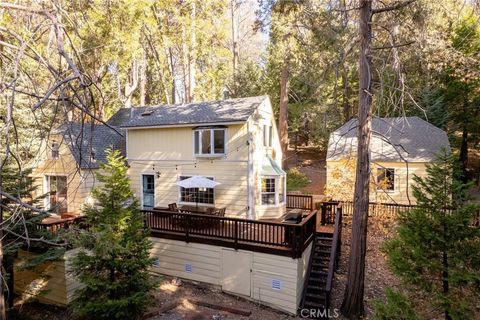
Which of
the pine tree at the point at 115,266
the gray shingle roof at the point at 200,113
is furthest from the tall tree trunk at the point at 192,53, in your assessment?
the pine tree at the point at 115,266

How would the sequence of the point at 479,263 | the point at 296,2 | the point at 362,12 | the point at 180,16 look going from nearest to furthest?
1. the point at 479,263
2. the point at 362,12
3. the point at 296,2
4. the point at 180,16

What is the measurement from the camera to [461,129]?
2434 centimetres

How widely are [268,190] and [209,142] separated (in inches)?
129

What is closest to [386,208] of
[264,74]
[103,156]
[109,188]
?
[109,188]

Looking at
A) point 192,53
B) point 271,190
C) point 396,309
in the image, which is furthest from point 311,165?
point 396,309

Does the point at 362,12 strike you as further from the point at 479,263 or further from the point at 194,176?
the point at 194,176

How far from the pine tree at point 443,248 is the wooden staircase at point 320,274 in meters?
3.71

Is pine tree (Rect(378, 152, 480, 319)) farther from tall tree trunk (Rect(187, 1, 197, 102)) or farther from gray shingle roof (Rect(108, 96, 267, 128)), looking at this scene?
tall tree trunk (Rect(187, 1, 197, 102))

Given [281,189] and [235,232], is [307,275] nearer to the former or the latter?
[235,232]

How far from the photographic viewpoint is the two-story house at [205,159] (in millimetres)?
12789

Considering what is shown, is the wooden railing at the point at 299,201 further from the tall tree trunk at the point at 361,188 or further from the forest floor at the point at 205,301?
the tall tree trunk at the point at 361,188

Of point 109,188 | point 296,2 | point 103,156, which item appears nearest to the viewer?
point 109,188

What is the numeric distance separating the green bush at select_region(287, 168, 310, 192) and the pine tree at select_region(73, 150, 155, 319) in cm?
1504

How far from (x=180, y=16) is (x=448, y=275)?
66.4ft
